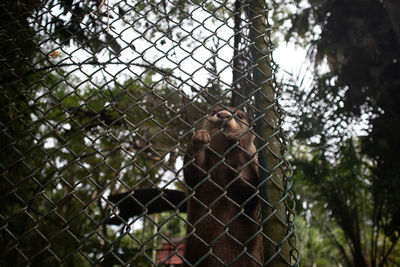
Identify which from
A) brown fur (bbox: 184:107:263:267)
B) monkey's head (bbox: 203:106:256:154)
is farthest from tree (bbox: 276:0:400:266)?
brown fur (bbox: 184:107:263:267)

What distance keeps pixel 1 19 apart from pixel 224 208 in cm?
252

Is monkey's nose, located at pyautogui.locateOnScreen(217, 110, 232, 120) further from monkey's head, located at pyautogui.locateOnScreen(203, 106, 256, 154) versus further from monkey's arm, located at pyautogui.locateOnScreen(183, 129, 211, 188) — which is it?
monkey's arm, located at pyautogui.locateOnScreen(183, 129, 211, 188)

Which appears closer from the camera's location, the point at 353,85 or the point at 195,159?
the point at 195,159

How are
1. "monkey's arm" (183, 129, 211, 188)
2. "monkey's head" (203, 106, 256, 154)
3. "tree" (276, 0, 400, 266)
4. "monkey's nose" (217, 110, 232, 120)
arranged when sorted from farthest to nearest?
"tree" (276, 0, 400, 266), "monkey's head" (203, 106, 256, 154), "monkey's nose" (217, 110, 232, 120), "monkey's arm" (183, 129, 211, 188)

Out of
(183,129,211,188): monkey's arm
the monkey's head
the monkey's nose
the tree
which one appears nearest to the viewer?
(183,129,211,188): monkey's arm

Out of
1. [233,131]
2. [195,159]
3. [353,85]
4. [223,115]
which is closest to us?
[195,159]

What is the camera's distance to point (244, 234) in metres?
2.58

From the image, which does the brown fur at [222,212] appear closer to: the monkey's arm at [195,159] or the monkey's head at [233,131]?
the monkey's arm at [195,159]

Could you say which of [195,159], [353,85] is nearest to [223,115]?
[195,159]

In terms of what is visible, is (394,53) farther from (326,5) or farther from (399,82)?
(326,5)

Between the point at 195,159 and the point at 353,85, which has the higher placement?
the point at 353,85

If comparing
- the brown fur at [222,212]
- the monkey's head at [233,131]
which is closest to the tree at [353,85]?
the monkey's head at [233,131]

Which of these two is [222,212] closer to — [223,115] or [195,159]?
[195,159]

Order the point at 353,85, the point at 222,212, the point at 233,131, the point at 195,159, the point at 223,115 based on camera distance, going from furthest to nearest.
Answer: the point at 353,85 < the point at 233,131 < the point at 223,115 < the point at 222,212 < the point at 195,159
